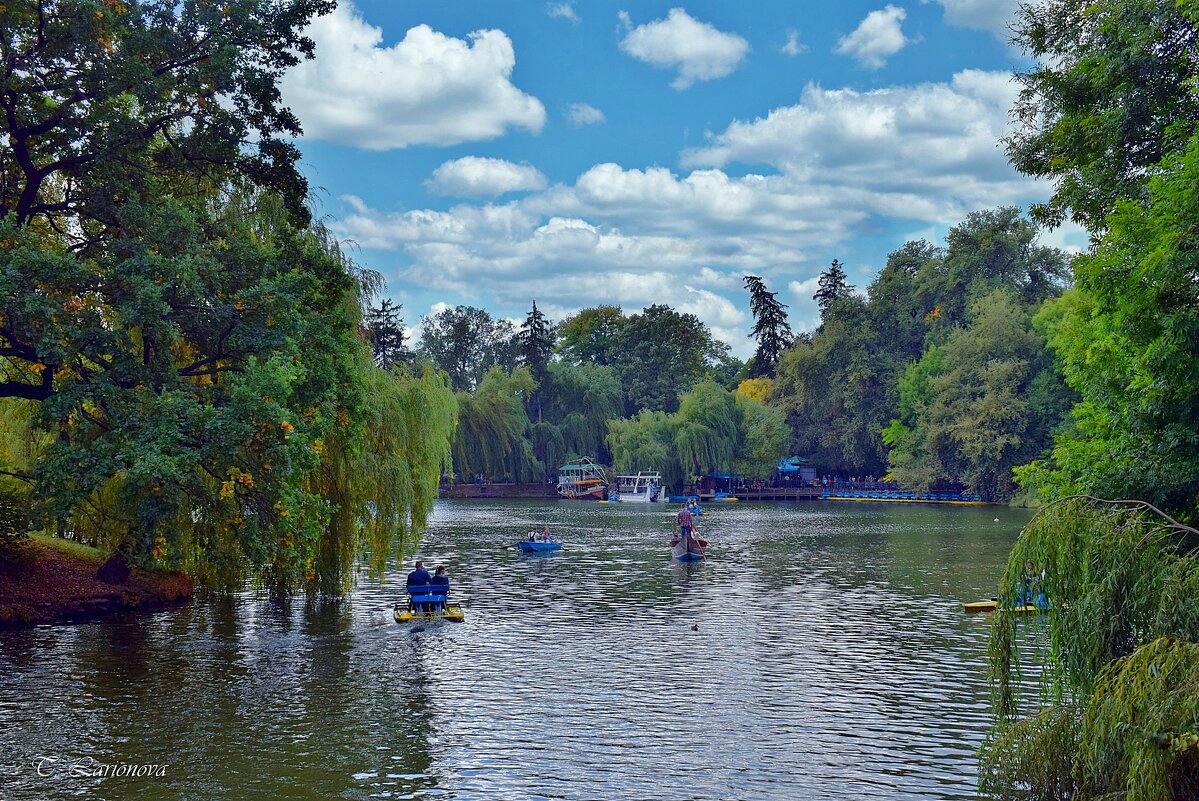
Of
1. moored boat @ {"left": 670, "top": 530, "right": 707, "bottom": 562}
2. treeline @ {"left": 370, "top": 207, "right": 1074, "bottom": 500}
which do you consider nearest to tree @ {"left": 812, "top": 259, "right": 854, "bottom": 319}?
treeline @ {"left": 370, "top": 207, "right": 1074, "bottom": 500}

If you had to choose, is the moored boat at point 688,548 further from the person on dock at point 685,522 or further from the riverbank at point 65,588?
the riverbank at point 65,588

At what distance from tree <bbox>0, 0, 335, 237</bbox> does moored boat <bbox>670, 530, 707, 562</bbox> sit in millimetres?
25304

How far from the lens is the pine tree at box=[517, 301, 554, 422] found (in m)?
105

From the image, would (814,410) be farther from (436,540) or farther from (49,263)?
(49,263)

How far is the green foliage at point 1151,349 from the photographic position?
50.0 feet

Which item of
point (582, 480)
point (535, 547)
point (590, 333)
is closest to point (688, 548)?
point (535, 547)

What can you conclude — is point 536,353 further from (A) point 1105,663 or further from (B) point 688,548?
(A) point 1105,663

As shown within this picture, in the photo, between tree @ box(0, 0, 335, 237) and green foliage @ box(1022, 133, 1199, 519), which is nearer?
green foliage @ box(1022, 133, 1199, 519)

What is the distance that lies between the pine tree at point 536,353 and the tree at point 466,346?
29.6 ft

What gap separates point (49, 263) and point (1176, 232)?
19092mm

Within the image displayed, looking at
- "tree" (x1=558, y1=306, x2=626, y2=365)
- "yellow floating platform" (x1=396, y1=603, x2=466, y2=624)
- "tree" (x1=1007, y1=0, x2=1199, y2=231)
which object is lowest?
"yellow floating platform" (x1=396, y1=603, x2=466, y2=624)

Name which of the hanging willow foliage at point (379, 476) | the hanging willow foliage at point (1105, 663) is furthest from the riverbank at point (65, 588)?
the hanging willow foliage at point (1105, 663)

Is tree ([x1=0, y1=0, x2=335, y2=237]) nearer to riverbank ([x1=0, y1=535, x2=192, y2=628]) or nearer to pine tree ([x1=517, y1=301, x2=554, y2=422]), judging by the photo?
riverbank ([x1=0, y1=535, x2=192, y2=628])

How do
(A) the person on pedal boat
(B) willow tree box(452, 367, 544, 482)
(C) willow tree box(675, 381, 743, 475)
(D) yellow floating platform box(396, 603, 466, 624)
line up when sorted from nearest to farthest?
(D) yellow floating platform box(396, 603, 466, 624)
(A) the person on pedal boat
(B) willow tree box(452, 367, 544, 482)
(C) willow tree box(675, 381, 743, 475)
